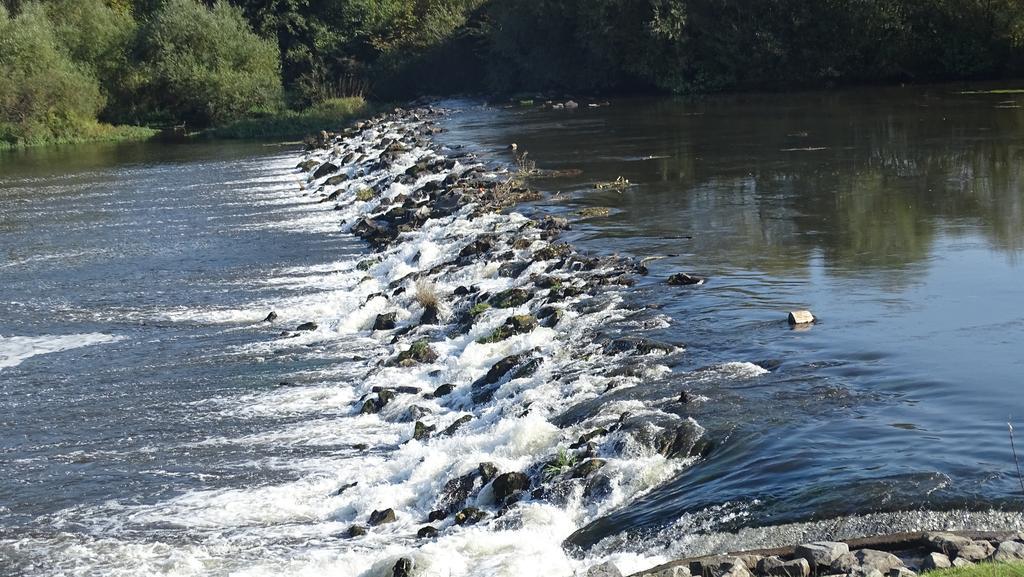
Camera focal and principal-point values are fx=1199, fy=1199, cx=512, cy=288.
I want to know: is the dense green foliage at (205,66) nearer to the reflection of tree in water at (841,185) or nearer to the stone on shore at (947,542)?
the reflection of tree in water at (841,185)

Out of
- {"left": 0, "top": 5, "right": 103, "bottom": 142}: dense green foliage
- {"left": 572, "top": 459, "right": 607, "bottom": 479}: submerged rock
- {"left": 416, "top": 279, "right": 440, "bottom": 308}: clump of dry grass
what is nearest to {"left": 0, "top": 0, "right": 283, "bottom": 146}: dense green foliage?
{"left": 0, "top": 5, "right": 103, "bottom": 142}: dense green foliage

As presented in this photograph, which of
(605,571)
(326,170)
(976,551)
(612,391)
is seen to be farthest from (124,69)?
(976,551)

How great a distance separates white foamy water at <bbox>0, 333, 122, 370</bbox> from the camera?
20.5 metres

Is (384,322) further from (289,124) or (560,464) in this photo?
(289,124)

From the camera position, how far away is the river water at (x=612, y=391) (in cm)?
1072

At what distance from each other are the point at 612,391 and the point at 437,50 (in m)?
70.4

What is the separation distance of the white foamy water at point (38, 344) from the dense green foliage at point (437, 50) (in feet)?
143

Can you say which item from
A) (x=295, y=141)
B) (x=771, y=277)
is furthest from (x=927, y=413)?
(x=295, y=141)

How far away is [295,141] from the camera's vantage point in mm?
65312

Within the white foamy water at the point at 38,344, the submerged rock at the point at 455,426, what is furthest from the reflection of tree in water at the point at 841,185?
the white foamy water at the point at 38,344

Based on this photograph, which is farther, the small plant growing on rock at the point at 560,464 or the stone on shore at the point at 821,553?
the small plant growing on rock at the point at 560,464

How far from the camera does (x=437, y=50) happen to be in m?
82.1

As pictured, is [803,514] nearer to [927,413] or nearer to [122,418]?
[927,413]

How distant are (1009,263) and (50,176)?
43.1 meters
